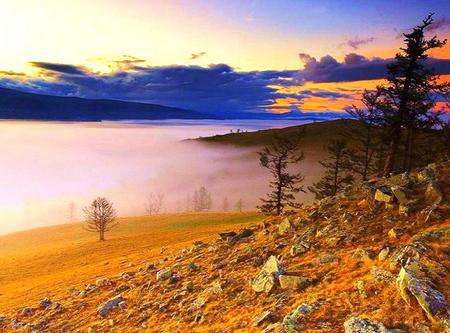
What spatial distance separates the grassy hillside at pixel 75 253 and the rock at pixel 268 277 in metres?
16.0

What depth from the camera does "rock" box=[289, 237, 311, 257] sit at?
18688mm

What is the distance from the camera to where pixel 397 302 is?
12.1m

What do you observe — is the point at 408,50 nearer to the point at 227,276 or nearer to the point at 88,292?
the point at 227,276

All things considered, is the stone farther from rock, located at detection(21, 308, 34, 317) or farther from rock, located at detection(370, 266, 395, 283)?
rock, located at detection(21, 308, 34, 317)

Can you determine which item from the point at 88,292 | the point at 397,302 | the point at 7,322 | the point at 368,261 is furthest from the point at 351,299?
the point at 7,322

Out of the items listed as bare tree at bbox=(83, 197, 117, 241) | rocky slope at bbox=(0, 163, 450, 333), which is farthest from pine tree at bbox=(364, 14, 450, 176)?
bare tree at bbox=(83, 197, 117, 241)

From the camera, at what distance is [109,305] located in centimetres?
1938

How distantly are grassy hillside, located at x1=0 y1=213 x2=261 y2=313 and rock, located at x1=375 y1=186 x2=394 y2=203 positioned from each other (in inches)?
748

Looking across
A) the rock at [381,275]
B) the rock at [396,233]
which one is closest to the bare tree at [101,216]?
the rock at [396,233]

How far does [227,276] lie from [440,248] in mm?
9073

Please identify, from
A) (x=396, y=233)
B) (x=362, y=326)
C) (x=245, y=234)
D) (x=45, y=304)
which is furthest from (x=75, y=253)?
(x=362, y=326)

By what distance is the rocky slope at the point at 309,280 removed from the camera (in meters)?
A: 12.3

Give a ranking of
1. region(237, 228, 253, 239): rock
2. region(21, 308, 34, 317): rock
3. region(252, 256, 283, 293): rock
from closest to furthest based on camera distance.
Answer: region(252, 256, 283, 293): rock → region(21, 308, 34, 317): rock → region(237, 228, 253, 239): rock

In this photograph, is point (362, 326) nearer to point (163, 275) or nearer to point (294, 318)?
point (294, 318)
